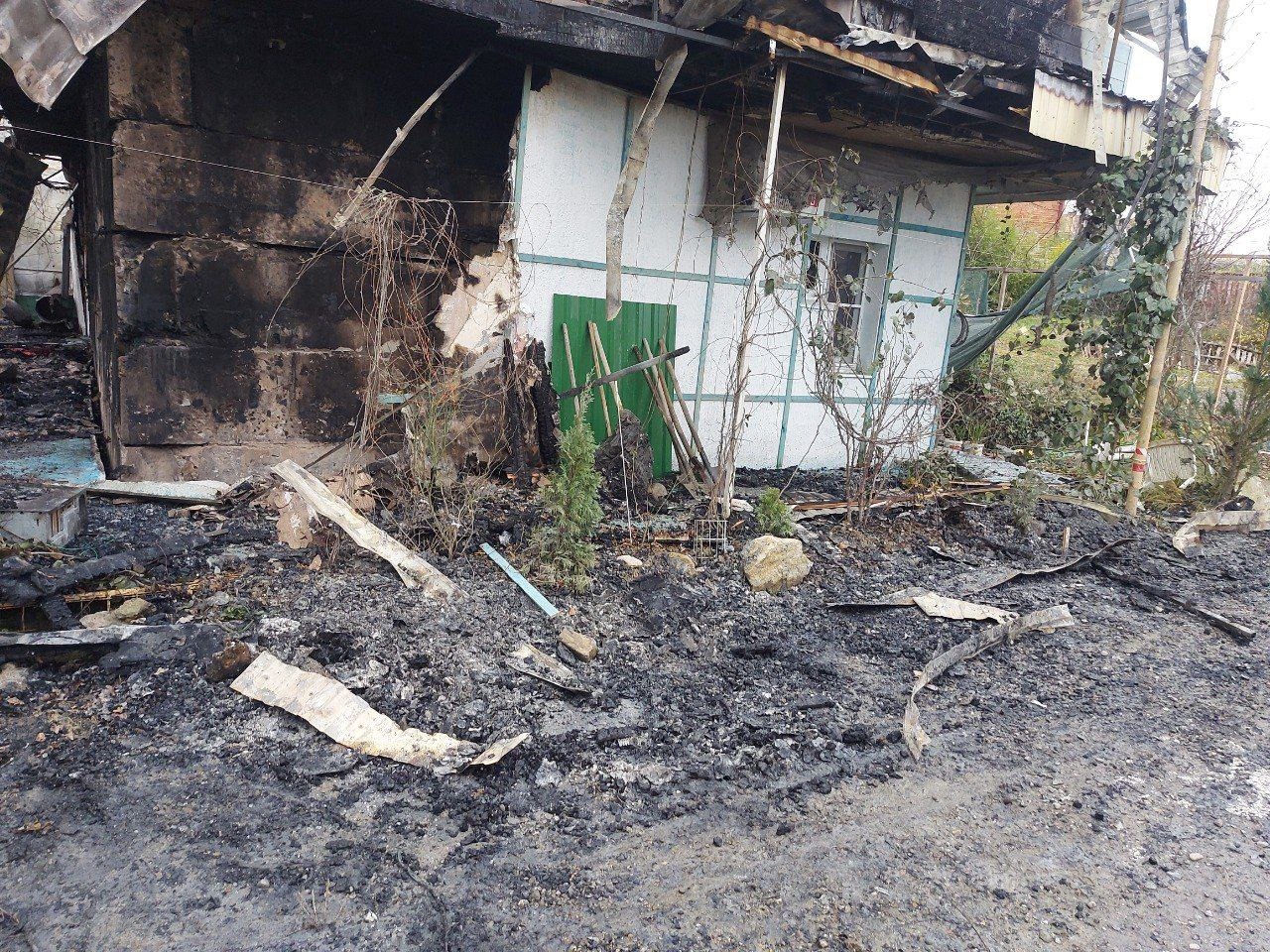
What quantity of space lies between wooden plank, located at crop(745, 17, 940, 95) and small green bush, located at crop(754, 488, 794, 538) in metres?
3.17

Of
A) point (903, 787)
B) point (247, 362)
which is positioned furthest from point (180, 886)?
point (247, 362)

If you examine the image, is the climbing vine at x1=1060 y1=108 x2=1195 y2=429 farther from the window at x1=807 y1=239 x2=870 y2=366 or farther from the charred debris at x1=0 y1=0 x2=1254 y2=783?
the window at x1=807 y1=239 x2=870 y2=366

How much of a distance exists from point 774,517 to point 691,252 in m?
2.77

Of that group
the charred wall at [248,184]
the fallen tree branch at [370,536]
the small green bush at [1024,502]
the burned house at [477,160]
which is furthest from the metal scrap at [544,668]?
the small green bush at [1024,502]

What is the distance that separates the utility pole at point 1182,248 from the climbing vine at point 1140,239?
6cm

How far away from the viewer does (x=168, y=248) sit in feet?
17.4

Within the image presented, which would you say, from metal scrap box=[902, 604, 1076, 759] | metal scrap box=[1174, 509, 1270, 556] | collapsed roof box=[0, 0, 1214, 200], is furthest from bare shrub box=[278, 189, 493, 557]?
metal scrap box=[1174, 509, 1270, 556]

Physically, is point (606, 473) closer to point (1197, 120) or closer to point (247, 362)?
point (247, 362)

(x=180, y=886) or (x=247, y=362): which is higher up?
(x=247, y=362)

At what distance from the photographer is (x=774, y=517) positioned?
5977 millimetres

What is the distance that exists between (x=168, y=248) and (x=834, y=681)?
199 inches

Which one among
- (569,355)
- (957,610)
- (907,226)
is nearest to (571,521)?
(569,355)

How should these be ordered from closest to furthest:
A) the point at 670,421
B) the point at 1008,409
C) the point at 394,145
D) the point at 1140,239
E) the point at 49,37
Result: the point at 49,37, the point at 394,145, the point at 670,421, the point at 1140,239, the point at 1008,409

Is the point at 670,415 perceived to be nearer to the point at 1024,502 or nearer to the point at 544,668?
the point at 1024,502
